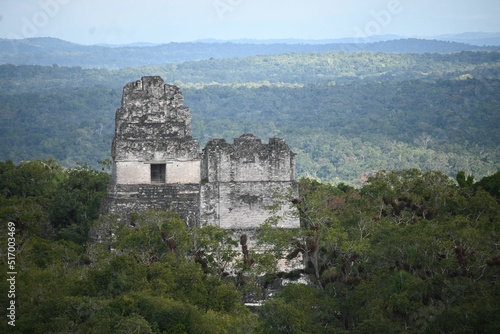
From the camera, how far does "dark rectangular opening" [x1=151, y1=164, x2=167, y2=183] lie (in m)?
31.7

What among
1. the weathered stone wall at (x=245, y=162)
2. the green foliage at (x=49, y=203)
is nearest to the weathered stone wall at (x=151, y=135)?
the weathered stone wall at (x=245, y=162)

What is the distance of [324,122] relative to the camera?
5714 inches

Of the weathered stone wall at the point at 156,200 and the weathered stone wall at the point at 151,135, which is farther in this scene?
the weathered stone wall at the point at 151,135

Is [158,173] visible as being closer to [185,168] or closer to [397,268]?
[185,168]

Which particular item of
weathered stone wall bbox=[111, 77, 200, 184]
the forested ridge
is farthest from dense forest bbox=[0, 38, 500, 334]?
the forested ridge

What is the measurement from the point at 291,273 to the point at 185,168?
165 inches

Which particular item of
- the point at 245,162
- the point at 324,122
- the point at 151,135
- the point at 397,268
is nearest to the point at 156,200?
the point at 151,135

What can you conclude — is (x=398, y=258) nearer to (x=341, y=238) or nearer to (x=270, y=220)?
(x=341, y=238)

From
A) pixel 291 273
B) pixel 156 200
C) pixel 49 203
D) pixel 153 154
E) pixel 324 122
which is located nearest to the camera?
pixel 291 273

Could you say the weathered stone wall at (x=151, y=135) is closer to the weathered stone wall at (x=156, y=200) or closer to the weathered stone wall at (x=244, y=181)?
the weathered stone wall at (x=156, y=200)

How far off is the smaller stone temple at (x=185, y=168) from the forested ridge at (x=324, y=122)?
5090 centimetres

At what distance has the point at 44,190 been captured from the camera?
141ft

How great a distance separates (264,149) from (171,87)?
2989 mm

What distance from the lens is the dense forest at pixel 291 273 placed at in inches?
909
